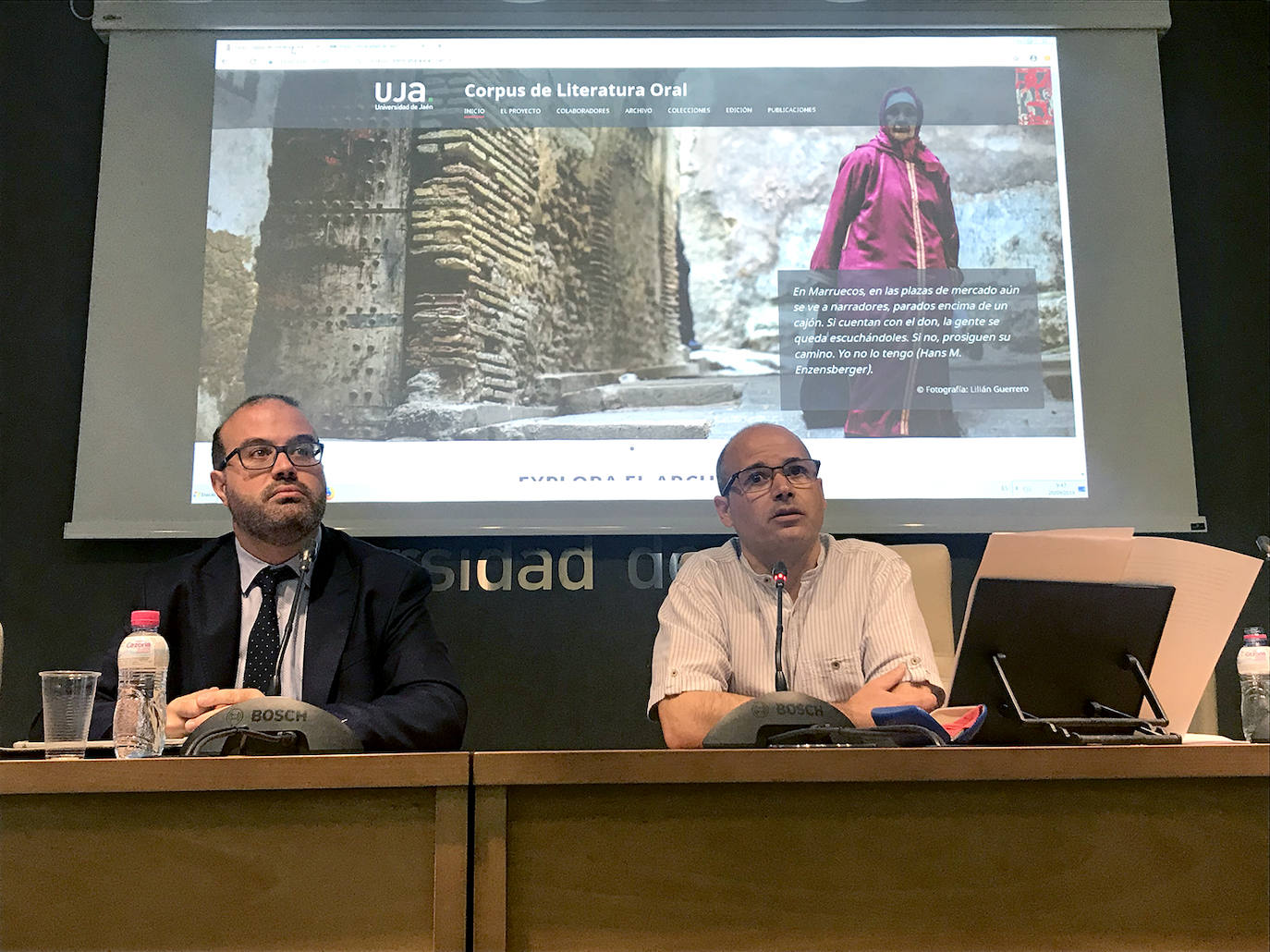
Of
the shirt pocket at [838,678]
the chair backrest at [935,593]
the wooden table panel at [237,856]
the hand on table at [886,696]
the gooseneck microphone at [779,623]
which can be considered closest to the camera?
the wooden table panel at [237,856]

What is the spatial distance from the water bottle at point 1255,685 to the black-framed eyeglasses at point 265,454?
1.73 metres

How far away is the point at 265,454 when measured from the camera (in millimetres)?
2174

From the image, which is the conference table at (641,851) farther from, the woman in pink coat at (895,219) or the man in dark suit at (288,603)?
the woman in pink coat at (895,219)

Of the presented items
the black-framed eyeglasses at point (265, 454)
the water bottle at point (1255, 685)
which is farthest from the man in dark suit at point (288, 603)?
the water bottle at point (1255, 685)

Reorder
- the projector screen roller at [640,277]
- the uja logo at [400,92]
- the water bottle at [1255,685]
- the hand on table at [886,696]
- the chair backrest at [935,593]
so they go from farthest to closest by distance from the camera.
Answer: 1. the uja logo at [400,92]
2. the projector screen roller at [640,277]
3. the chair backrest at [935,593]
4. the hand on table at [886,696]
5. the water bottle at [1255,685]

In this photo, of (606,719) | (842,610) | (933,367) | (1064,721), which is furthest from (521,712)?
(1064,721)

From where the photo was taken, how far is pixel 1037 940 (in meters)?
1.02

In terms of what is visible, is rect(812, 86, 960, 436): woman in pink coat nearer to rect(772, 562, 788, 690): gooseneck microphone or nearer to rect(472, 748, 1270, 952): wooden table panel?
rect(772, 562, 788, 690): gooseneck microphone

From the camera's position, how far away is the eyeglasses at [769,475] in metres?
2.19

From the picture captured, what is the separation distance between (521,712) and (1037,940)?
2.03m

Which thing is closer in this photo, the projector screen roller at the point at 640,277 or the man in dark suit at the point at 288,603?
the man in dark suit at the point at 288,603

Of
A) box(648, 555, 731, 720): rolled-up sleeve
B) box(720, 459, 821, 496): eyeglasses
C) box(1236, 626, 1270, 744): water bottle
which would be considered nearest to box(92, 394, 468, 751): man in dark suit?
box(648, 555, 731, 720): rolled-up sleeve

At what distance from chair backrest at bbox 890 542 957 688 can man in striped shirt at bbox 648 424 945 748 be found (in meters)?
0.20

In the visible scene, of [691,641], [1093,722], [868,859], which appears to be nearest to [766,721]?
[868,859]
